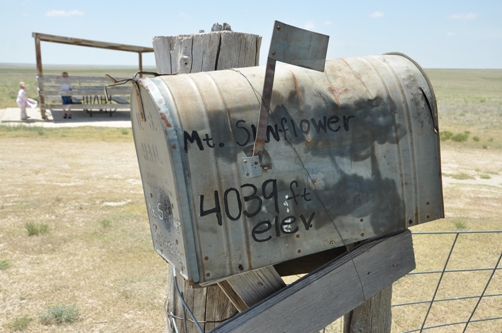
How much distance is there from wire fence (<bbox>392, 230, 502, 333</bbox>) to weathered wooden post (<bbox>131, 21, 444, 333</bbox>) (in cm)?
241

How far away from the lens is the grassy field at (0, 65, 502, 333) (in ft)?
17.2

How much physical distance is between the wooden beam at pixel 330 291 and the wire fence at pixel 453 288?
2.20 meters

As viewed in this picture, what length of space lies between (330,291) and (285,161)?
0.65m

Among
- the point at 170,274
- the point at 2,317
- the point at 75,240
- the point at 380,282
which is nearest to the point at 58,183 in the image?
the point at 75,240

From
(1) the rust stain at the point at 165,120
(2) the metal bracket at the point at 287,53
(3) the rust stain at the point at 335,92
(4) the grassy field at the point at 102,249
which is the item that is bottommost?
(4) the grassy field at the point at 102,249

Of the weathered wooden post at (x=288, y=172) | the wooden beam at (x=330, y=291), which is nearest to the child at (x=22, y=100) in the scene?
the weathered wooden post at (x=288, y=172)

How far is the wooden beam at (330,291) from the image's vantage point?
202cm

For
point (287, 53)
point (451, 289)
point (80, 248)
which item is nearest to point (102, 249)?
point (80, 248)

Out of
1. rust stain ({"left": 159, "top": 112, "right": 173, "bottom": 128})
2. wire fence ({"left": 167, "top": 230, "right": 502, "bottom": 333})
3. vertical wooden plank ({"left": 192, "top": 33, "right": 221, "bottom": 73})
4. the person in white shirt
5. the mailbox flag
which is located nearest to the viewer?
rust stain ({"left": 159, "top": 112, "right": 173, "bottom": 128})

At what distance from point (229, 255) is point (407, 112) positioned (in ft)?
3.10

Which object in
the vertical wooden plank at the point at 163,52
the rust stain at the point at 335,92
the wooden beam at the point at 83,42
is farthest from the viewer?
the wooden beam at the point at 83,42

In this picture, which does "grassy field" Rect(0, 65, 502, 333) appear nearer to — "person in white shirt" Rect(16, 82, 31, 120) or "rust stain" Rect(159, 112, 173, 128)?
"rust stain" Rect(159, 112, 173, 128)

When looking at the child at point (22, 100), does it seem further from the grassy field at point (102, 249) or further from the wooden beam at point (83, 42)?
the grassy field at point (102, 249)

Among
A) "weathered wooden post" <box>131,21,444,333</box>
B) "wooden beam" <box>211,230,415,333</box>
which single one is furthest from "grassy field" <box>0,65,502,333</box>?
"weathered wooden post" <box>131,21,444,333</box>
